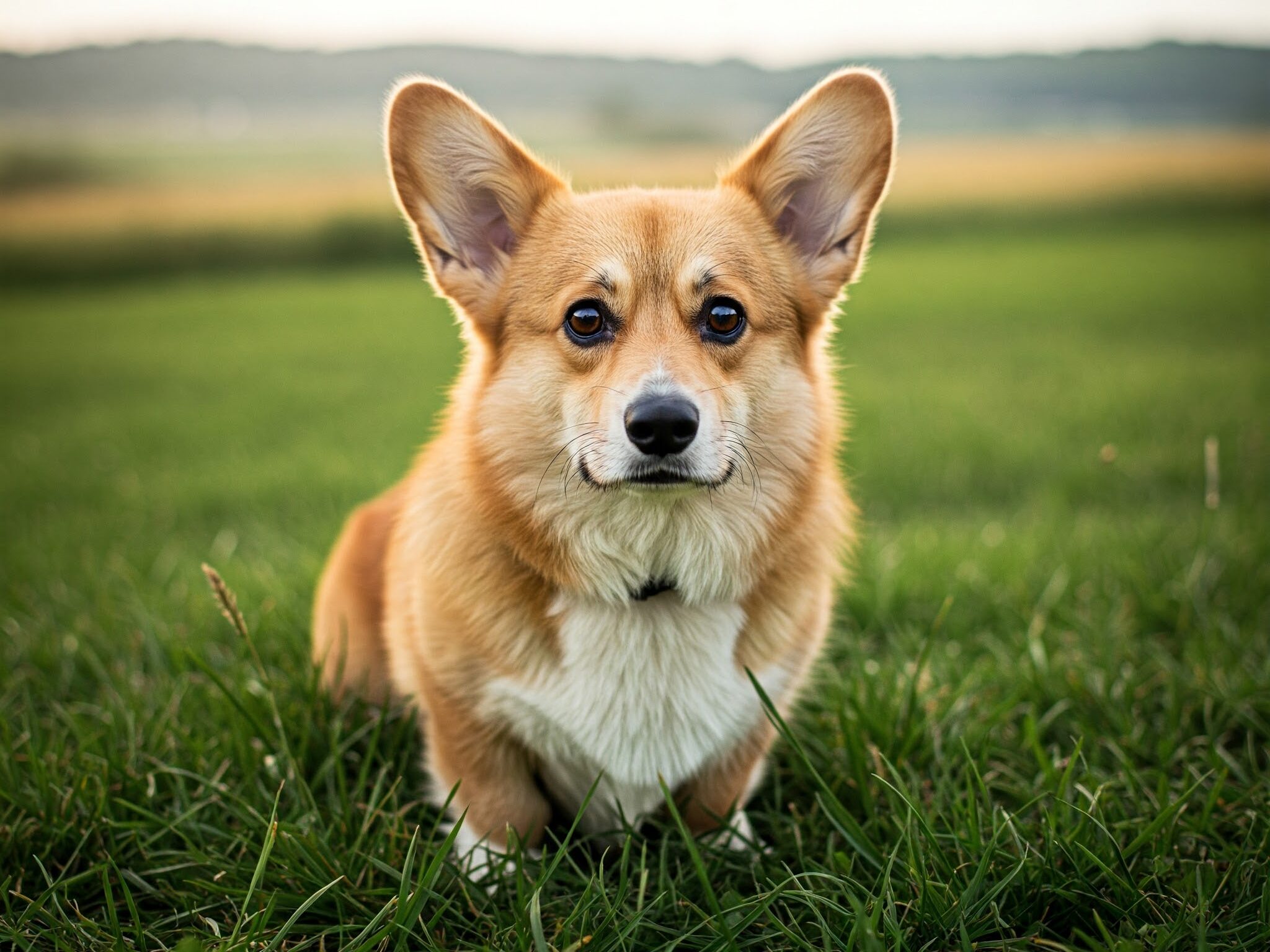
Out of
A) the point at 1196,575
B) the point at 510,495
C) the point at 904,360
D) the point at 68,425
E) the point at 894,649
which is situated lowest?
the point at 68,425

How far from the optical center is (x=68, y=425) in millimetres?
8023

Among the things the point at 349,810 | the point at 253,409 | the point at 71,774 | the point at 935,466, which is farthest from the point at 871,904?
the point at 253,409

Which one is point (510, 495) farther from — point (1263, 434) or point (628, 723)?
point (1263, 434)

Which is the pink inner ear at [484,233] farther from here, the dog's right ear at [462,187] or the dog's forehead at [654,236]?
the dog's forehead at [654,236]

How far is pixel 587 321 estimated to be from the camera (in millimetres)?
2264

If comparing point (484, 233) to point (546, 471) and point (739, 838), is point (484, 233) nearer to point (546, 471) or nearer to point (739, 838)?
point (546, 471)

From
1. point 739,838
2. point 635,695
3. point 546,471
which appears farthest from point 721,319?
point 739,838

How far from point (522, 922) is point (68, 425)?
803 cm

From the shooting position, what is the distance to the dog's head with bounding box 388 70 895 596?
217 cm

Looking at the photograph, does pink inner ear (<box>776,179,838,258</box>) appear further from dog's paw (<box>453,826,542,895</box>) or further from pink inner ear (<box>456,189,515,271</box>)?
dog's paw (<box>453,826,542,895</box>)

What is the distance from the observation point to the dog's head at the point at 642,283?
2.17m

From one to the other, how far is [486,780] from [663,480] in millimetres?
914

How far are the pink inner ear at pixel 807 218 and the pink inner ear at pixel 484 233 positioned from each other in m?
0.78

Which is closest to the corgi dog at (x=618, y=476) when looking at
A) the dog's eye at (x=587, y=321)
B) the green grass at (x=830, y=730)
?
the dog's eye at (x=587, y=321)
